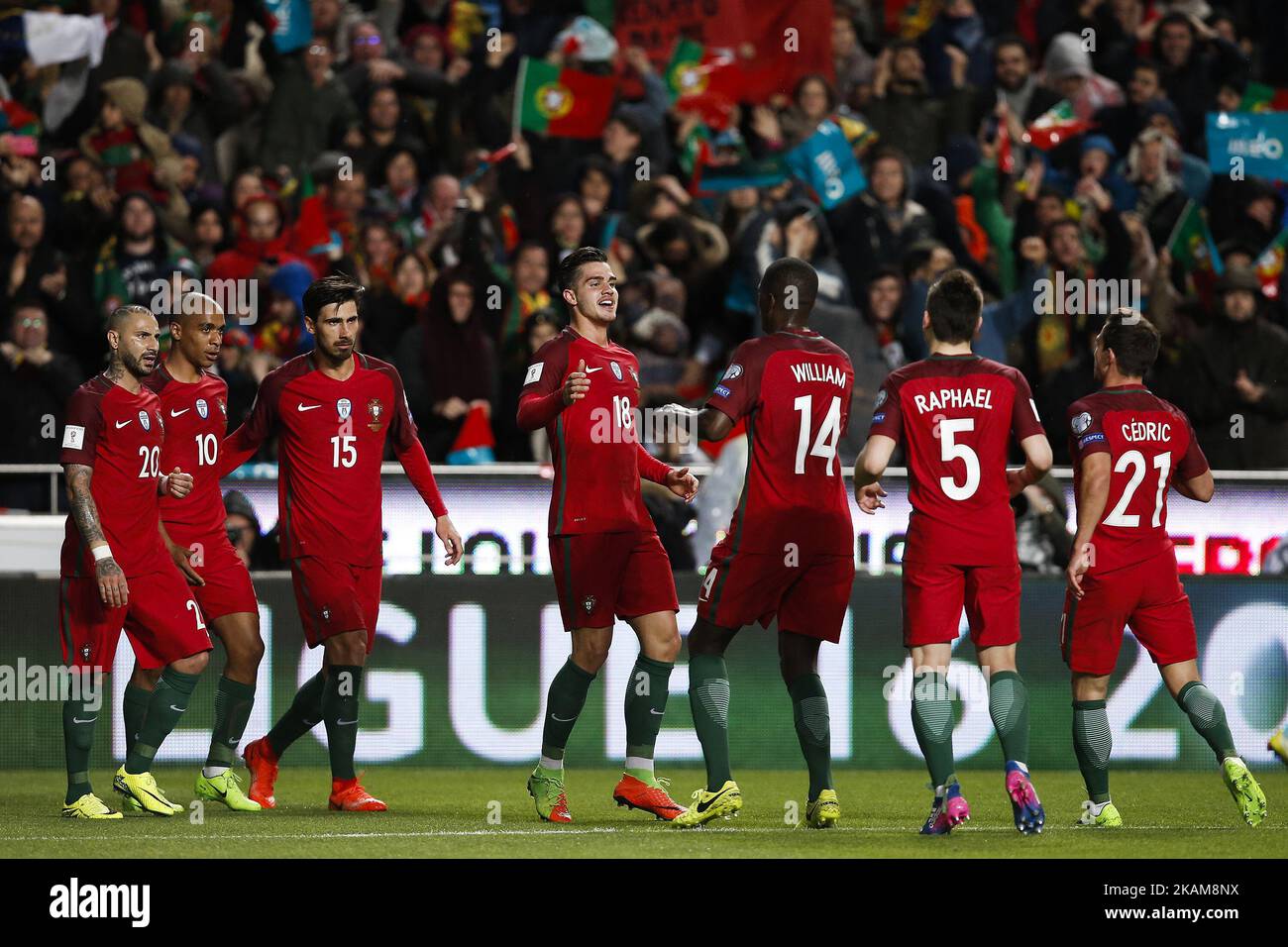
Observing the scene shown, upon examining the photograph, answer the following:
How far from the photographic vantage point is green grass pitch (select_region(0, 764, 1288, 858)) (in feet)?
23.0

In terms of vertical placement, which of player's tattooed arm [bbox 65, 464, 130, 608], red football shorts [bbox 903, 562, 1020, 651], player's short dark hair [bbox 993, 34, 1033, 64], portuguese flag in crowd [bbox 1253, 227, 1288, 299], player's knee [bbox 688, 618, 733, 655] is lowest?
player's knee [bbox 688, 618, 733, 655]

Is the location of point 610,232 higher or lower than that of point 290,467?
higher

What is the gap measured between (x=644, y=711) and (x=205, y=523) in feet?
7.26

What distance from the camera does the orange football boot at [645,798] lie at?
813 cm

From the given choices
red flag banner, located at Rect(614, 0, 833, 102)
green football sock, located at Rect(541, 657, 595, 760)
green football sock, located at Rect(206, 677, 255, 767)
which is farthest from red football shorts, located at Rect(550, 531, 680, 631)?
red flag banner, located at Rect(614, 0, 833, 102)

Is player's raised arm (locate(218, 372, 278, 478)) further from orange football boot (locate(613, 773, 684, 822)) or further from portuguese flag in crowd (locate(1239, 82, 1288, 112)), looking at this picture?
portuguese flag in crowd (locate(1239, 82, 1288, 112))

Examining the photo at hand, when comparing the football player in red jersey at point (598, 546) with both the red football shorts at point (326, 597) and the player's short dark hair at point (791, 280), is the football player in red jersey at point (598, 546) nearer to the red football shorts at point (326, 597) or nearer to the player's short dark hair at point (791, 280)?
the player's short dark hair at point (791, 280)

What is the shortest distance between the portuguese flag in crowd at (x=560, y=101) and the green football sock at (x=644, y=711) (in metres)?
7.11

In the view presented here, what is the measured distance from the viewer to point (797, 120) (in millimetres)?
14344

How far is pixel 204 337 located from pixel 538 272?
4503 millimetres

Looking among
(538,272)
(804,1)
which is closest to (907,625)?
(538,272)

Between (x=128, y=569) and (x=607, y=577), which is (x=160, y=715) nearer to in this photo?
(x=128, y=569)

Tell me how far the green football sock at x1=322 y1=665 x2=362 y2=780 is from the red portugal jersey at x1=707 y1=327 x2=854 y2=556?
1.74 meters

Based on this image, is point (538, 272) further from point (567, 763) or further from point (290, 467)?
point (290, 467)
